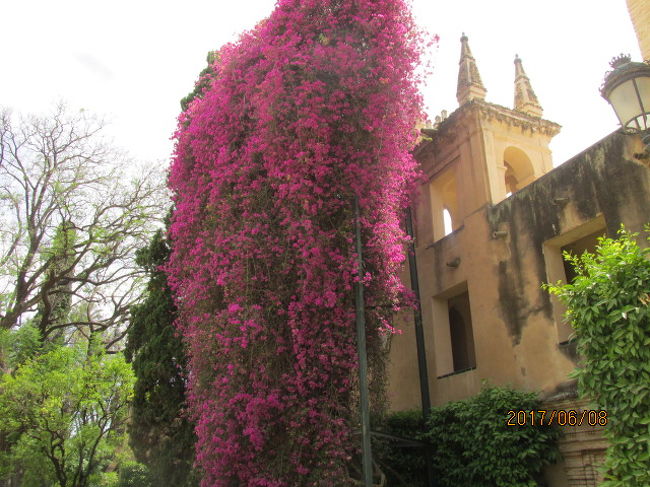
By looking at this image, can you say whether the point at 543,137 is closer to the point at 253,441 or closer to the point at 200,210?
the point at 200,210

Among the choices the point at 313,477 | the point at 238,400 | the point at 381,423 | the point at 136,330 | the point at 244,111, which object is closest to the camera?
the point at 313,477

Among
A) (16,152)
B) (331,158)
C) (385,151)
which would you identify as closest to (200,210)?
(331,158)

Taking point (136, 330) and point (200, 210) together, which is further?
point (136, 330)

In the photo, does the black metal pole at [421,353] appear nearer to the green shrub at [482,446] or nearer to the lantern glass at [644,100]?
the green shrub at [482,446]

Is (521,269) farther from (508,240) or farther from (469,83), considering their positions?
(469,83)

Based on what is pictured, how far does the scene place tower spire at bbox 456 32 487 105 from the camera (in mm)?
11969

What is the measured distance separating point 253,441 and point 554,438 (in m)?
4.21

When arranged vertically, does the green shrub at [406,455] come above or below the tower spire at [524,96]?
below

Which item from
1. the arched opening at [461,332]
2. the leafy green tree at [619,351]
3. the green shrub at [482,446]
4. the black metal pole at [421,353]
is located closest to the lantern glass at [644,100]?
the leafy green tree at [619,351]

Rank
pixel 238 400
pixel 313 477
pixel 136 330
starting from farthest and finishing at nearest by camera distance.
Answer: pixel 136 330, pixel 238 400, pixel 313 477

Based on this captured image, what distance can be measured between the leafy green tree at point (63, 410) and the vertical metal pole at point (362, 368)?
7.40m

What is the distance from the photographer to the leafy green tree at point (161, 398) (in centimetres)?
1052

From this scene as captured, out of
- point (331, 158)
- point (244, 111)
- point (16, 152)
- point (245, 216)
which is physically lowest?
point (245, 216)

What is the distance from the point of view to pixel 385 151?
965cm
